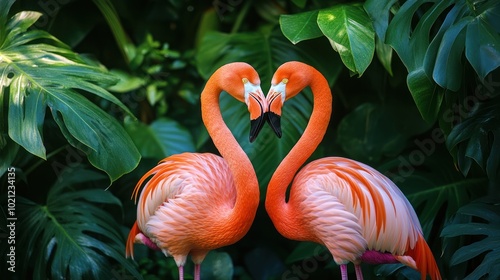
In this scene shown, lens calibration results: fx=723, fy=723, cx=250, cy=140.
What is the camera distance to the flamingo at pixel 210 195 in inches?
78.3

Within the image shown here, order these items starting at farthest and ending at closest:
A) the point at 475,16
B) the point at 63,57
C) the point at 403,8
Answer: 1. the point at 63,57
2. the point at 403,8
3. the point at 475,16

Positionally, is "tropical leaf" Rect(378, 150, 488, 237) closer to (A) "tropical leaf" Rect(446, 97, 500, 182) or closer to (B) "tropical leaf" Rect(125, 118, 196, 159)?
(A) "tropical leaf" Rect(446, 97, 500, 182)

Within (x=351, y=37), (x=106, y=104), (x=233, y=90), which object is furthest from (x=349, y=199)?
(x=106, y=104)

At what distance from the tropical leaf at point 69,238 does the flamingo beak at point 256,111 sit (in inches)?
28.1

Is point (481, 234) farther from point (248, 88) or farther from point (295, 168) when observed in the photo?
point (248, 88)

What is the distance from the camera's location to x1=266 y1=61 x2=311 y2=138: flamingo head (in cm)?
193

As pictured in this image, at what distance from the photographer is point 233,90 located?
79.0 inches

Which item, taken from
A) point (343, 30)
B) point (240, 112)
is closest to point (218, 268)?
point (240, 112)

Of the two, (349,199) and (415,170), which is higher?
(349,199)

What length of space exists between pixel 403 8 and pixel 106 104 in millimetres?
1470

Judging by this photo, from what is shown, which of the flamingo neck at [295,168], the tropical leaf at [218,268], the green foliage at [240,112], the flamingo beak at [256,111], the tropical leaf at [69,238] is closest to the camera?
the flamingo beak at [256,111]

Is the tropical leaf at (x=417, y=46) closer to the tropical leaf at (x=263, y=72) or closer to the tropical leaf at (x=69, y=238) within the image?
the tropical leaf at (x=263, y=72)

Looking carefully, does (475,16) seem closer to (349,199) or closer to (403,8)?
(403,8)

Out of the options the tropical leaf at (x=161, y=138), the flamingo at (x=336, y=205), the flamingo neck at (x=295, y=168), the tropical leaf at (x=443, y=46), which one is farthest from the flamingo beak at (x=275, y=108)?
the tropical leaf at (x=161, y=138)
